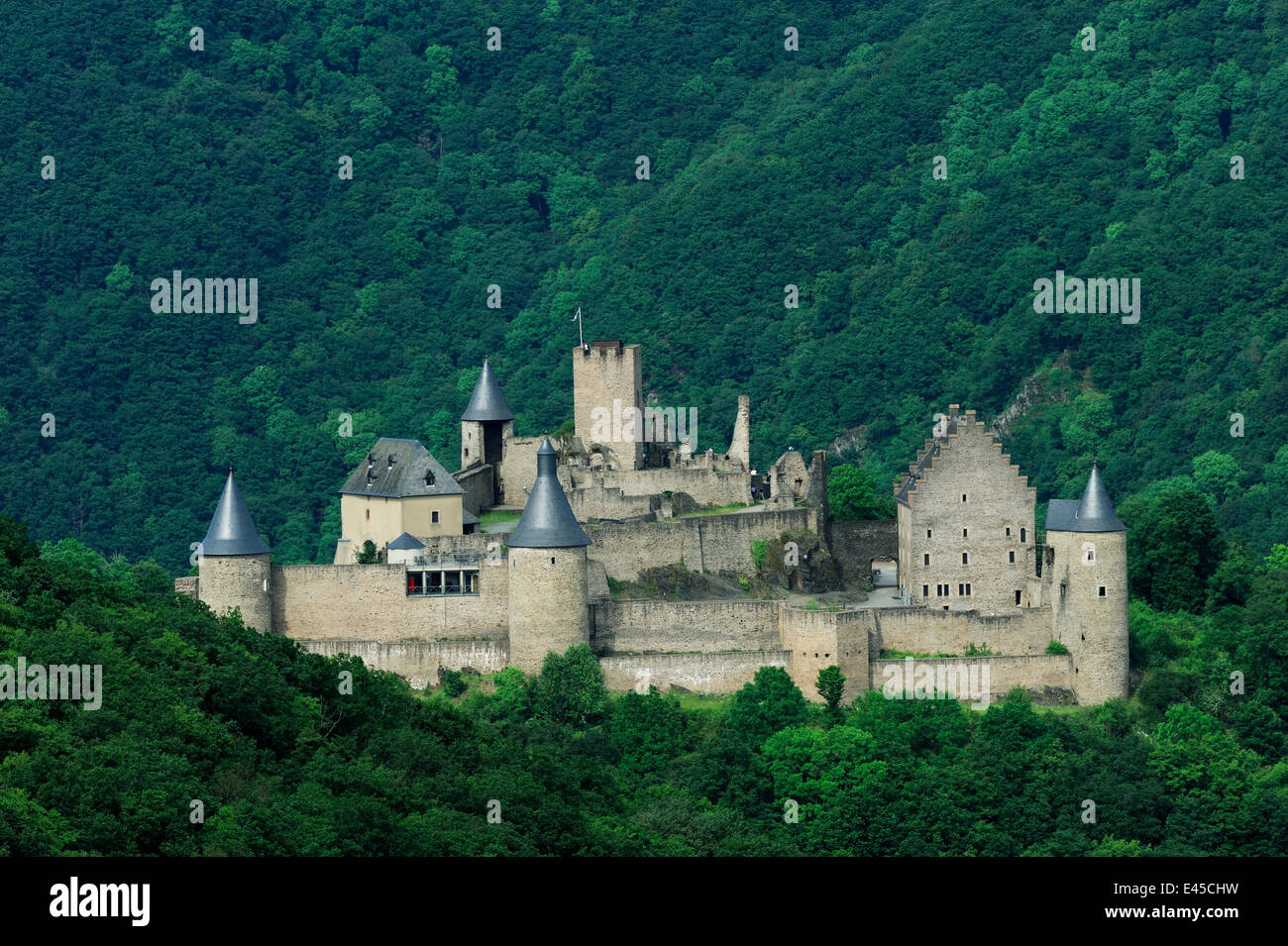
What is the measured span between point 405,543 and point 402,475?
7.07 feet

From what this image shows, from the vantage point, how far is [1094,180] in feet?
318

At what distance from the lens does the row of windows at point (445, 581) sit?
5125cm

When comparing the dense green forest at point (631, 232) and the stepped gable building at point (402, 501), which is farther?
the dense green forest at point (631, 232)

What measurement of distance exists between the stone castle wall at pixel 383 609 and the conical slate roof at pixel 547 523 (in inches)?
55.4

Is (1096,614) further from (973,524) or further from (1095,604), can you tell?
(973,524)

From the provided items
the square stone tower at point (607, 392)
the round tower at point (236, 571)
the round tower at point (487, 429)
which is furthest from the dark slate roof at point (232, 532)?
the square stone tower at point (607, 392)

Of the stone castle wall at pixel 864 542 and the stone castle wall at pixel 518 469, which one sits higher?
the stone castle wall at pixel 518 469

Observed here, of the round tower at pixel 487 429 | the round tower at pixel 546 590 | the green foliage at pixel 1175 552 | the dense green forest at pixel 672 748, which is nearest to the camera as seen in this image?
the dense green forest at pixel 672 748

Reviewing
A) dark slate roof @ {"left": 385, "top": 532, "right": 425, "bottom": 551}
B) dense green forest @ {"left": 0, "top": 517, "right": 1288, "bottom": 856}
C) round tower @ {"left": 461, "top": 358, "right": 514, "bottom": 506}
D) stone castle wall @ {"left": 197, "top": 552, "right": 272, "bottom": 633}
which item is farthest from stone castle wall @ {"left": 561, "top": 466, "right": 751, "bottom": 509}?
stone castle wall @ {"left": 197, "top": 552, "right": 272, "bottom": 633}

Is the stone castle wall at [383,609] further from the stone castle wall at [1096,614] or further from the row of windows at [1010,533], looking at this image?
the stone castle wall at [1096,614]

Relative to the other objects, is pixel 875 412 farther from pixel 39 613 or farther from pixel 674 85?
pixel 39 613

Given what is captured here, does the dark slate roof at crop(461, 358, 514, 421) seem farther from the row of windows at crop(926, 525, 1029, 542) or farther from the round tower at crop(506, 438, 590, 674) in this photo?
the row of windows at crop(926, 525, 1029, 542)

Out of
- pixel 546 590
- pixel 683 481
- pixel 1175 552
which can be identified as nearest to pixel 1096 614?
pixel 1175 552

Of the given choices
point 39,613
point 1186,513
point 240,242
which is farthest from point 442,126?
point 39,613
